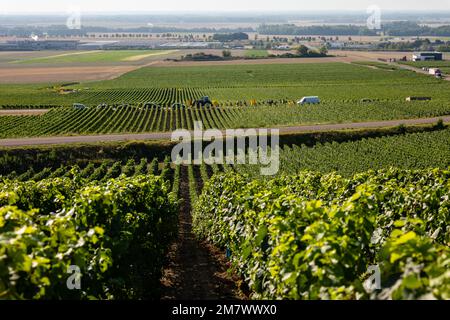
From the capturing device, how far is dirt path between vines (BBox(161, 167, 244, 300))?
11.7 m

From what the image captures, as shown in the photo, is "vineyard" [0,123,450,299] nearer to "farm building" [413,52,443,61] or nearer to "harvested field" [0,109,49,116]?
"harvested field" [0,109,49,116]

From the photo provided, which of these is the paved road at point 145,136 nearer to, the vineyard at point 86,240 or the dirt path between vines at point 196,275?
the dirt path between vines at point 196,275

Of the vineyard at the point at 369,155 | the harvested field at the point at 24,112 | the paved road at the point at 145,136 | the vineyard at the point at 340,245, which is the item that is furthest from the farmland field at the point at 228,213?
the paved road at the point at 145,136

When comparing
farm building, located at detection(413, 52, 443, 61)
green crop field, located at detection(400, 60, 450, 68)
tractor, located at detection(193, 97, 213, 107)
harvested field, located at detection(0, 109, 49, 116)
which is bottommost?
harvested field, located at detection(0, 109, 49, 116)

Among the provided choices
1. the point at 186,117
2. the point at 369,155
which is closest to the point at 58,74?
the point at 186,117

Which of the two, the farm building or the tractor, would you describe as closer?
the tractor

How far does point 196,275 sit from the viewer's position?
13.4 meters

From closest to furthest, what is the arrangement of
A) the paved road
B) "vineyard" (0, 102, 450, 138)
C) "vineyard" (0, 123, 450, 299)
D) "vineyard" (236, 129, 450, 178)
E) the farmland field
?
"vineyard" (0, 123, 450, 299), the farmland field, "vineyard" (236, 129, 450, 178), the paved road, "vineyard" (0, 102, 450, 138)

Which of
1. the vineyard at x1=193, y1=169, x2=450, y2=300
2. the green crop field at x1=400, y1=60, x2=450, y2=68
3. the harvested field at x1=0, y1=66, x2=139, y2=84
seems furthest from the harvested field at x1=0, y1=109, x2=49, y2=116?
the green crop field at x1=400, y1=60, x2=450, y2=68

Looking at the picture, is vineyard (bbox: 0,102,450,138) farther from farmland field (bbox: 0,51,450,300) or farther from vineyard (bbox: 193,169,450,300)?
vineyard (bbox: 193,169,450,300)

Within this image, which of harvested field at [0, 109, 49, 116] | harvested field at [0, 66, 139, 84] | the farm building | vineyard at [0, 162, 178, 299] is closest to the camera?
vineyard at [0, 162, 178, 299]

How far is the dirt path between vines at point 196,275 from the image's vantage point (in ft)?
38.4

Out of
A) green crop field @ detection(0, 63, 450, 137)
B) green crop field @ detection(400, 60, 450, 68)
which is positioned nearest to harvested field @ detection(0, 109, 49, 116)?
green crop field @ detection(0, 63, 450, 137)

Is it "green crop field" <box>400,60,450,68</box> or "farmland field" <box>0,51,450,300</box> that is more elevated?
"green crop field" <box>400,60,450,68</box>
